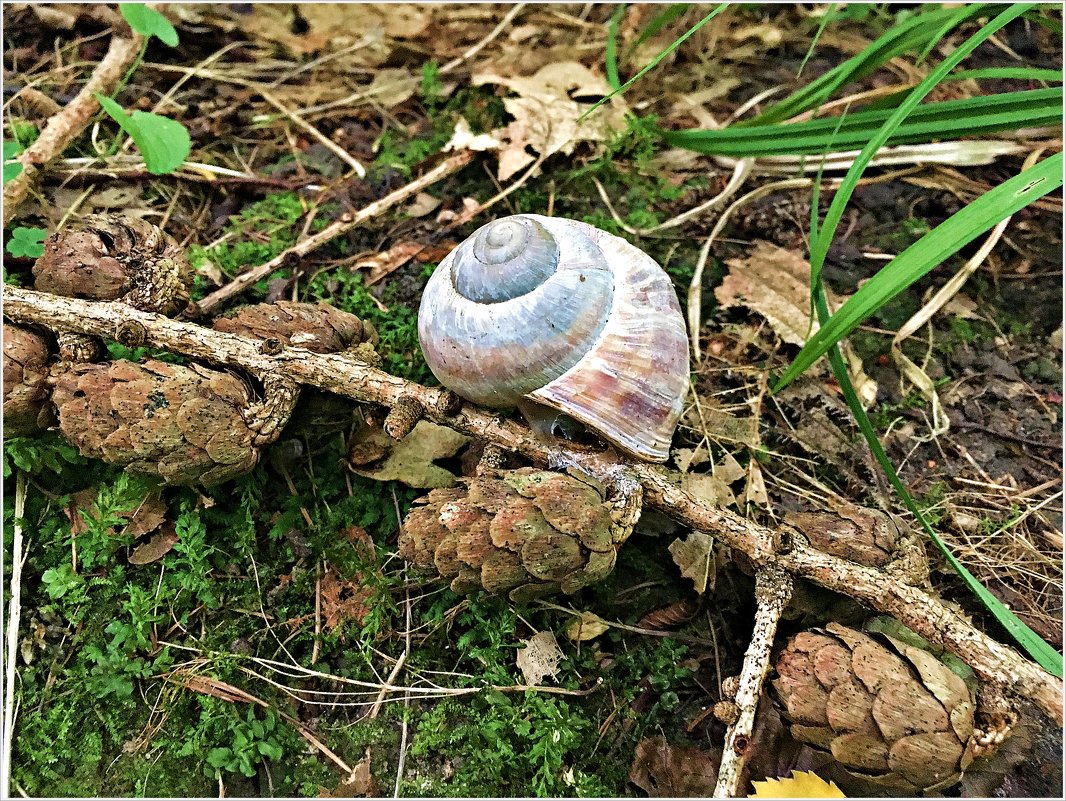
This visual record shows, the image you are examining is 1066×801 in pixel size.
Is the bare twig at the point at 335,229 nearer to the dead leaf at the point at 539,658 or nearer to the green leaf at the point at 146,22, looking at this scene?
the green leaf at the point at 146,22

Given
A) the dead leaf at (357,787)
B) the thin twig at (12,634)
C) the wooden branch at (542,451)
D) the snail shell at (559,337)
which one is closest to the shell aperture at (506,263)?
the snail shell at (559,337)

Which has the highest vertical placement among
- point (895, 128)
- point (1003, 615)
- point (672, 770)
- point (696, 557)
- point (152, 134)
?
point (895, 128)

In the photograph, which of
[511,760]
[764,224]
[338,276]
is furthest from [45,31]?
[511,760]

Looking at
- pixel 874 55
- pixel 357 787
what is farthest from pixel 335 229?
pixel 874 55

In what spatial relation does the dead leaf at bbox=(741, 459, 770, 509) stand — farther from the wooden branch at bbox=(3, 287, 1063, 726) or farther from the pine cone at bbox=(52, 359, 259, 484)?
the pine cone at bbox=(52, 359, 259, 484)

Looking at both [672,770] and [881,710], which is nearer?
[881,710]

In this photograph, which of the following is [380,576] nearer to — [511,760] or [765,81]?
[511,760]

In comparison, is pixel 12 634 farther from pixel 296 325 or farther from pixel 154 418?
pixel 296 325
